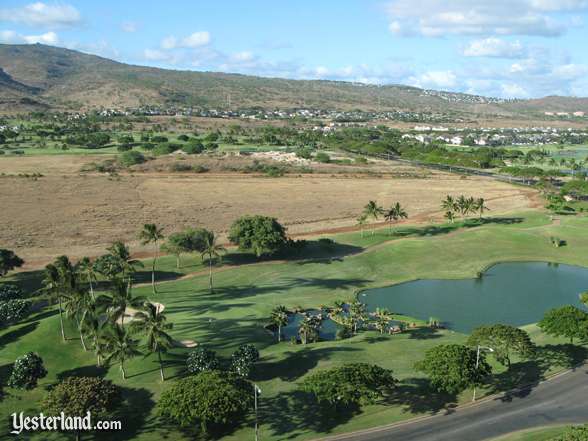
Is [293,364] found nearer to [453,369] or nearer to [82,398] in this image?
[453,369]

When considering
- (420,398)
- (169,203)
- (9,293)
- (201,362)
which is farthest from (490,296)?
(169,203)

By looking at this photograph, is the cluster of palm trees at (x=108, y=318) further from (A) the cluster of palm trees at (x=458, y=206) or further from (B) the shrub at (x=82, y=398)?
(A) the cluster of palm trees at (x=458, y=206)

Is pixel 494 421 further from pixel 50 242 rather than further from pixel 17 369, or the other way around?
pixel 50 242

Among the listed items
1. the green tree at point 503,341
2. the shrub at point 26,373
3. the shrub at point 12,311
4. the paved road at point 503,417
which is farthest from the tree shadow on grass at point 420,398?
the shrub at point 12,311

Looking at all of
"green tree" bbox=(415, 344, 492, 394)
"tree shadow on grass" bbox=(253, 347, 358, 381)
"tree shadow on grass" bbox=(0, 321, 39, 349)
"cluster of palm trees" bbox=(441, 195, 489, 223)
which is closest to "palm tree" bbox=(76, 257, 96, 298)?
"tree shadow on grass" bbox=(0, 321, 39, 349)

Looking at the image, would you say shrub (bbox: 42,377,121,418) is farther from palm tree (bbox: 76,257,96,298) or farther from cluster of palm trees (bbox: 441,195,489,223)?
cluster of palm trees (bbox: 441,195,489,223)
